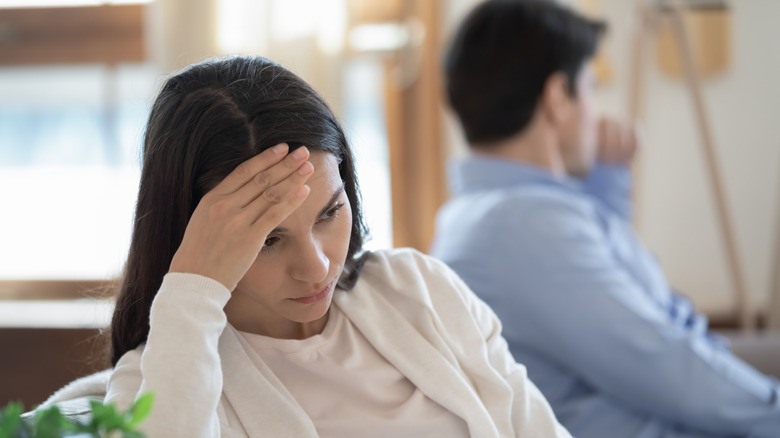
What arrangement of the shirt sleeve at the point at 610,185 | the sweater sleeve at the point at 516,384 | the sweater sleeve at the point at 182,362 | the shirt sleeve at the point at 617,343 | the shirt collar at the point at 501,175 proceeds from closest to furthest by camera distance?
the sweater sleeve at the point at 182,362 < the sweater sleeve at the point at 516,384 < the shirt sleeve at the point at 617,343 < the shirt collar at the point at 501,175 < the shirt sleeve at the point at 610,185

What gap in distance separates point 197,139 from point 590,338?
2.64ft

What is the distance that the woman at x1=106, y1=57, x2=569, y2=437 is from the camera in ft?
2.79

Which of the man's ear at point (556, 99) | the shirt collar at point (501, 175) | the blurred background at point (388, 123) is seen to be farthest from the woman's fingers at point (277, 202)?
the blurred background at point (388, 123)

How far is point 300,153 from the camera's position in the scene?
2.90 feet

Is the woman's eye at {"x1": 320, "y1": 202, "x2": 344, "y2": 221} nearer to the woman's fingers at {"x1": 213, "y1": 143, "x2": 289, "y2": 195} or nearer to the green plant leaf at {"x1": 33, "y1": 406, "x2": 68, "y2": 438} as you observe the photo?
the woman's fingers at {"x1": 213, "y1": 143, "x2": 289, "y2": 195}

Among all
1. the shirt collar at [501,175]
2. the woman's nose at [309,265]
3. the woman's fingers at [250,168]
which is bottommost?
the shirt collar at [501,175]

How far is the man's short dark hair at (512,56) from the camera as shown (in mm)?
1741

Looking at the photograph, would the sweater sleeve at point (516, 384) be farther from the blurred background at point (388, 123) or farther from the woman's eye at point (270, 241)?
the blurred background at point (388, 123)

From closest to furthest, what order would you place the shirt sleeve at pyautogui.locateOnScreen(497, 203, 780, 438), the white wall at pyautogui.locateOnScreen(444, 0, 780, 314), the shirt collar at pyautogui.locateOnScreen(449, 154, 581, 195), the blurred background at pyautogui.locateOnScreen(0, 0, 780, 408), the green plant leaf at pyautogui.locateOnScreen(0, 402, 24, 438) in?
the green plant leaf at pyautogui.locateOnScreen(0, 402, 24, 438), the shirt sleeve at pyautogui.locateOnScreen(497, 203, 780, 438), the shirt collar at pyautogui.locateOnScreen(449, 154, 581, 195), the blurred background at pyautogui.locateOnScreen(0, 0, 780, 408), the white wall at pyautogui.locateOnScreen(444, 0, 780, 314)

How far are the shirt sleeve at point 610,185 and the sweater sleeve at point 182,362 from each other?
60.1 inches

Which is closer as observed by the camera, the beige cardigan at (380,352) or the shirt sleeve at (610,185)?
the beige cardigan at (380,352)

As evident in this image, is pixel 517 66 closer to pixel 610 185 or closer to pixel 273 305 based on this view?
pixel 610 185

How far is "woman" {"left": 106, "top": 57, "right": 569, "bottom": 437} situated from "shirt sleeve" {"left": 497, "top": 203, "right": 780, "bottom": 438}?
1.14 feet

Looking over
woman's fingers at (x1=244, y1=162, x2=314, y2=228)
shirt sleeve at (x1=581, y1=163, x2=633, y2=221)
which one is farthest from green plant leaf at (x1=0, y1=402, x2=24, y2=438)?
shirt sleeve at (x1=581, y1=163, x2=633, y2=221)
